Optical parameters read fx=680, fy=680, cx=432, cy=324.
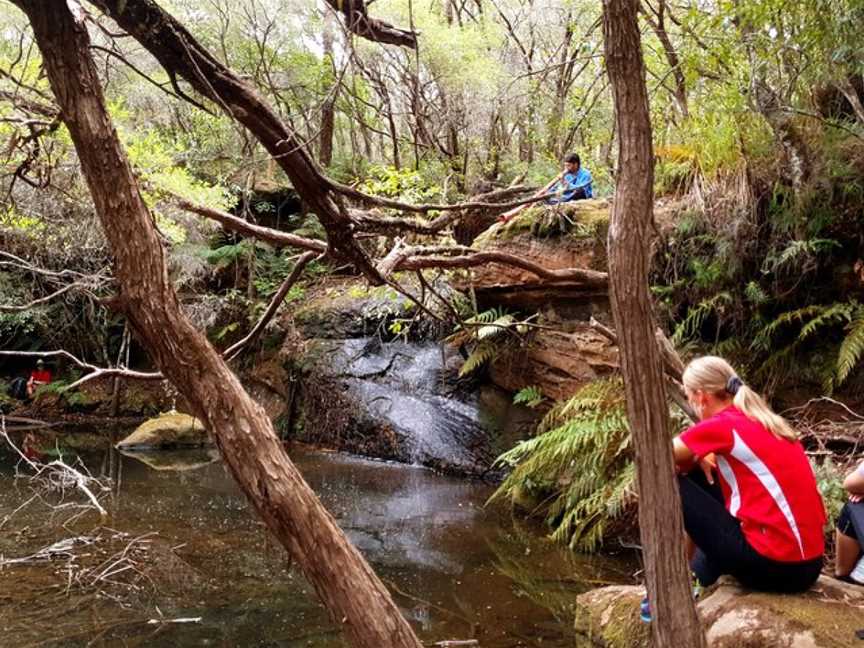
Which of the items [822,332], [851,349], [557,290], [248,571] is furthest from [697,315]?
[248,571]

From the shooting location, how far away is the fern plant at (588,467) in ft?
20.5

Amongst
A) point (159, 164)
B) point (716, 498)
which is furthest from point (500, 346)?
point (716, 498)

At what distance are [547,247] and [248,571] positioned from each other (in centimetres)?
529

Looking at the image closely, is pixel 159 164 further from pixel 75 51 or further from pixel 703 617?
pixel 703 617

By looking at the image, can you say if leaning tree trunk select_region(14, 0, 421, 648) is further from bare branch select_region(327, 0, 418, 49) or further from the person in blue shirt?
the person in blue shirt

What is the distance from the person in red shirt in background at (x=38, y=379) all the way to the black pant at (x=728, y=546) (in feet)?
50.0

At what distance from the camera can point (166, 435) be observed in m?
12.3

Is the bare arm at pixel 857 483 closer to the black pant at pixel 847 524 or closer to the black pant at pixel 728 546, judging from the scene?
the black pant at pixel 847 524

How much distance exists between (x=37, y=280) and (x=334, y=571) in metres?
13.8

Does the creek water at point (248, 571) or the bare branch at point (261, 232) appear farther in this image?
the creek water at point (248, 571)

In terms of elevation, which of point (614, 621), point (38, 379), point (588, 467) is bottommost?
point (614, 621)

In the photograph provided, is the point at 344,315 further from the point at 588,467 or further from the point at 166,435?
the point at 588,467

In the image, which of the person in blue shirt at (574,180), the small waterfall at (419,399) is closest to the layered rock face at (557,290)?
the person in blue shirt at (574,180)

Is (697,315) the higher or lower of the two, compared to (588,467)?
higher
